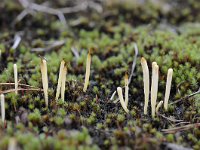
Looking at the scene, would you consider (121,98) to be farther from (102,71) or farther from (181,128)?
(102,71)

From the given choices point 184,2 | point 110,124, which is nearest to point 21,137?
point 110,124

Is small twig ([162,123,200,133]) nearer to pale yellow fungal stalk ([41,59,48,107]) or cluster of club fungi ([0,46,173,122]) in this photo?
cluster of club fungi ([0,46,173,122])

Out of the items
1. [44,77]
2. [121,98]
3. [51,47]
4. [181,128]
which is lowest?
[181,128]

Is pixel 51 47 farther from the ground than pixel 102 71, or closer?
farther from the ground

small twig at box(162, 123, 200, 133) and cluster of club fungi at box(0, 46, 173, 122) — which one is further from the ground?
cluster of club fungi at box(0, 46, 173, 122)

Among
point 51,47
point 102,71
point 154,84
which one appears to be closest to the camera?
point 154,84

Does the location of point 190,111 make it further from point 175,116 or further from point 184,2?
point 184,2

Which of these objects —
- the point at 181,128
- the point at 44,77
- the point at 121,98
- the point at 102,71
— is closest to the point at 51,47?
the point at 102,71

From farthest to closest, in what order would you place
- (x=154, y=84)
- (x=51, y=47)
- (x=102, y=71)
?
(x=51, y=47)
(x=102, y=71)
(x=154, y=84)

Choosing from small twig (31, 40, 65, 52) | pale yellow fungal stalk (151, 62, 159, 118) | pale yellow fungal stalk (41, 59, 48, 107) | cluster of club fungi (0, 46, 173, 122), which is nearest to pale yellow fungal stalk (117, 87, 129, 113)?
cluster of club fungi (0, 46, 173, 122)
